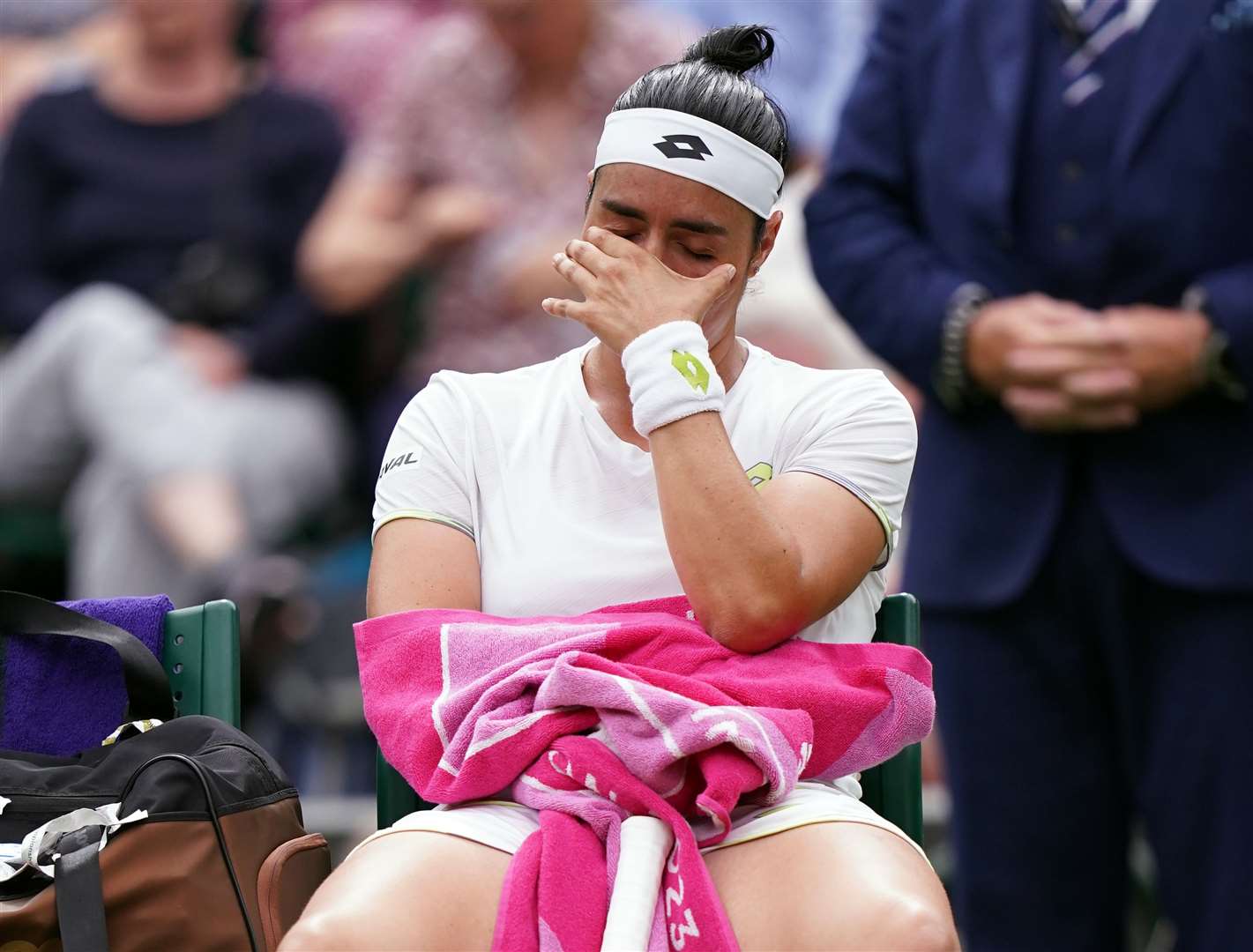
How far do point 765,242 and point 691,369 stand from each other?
340mm

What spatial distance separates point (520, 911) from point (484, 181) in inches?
124

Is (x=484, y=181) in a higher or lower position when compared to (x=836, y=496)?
higher

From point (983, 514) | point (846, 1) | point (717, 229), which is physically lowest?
point (983, 514)

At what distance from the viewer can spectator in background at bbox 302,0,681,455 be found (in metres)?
4.78

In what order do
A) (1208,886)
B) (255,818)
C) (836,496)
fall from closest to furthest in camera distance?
1. (255,818)
2. (836,496)
3. (1208,886)

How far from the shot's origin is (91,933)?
201 cm

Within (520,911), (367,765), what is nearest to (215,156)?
(367,765)

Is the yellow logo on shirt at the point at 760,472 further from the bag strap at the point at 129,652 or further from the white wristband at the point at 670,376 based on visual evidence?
the bag strap at the point at 129,652

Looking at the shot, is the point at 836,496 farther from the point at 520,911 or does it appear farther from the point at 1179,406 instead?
the point at 1179,406

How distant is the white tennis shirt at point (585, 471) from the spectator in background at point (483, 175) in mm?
2206

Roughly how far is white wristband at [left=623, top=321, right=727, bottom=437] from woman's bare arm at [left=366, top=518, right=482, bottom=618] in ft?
0.94

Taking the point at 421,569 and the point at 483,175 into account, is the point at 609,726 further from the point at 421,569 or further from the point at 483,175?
the point at 483,175

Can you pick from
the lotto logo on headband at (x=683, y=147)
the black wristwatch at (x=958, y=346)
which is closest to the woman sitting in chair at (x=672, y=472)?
the lotto logo on headband at (x=683, y=147)

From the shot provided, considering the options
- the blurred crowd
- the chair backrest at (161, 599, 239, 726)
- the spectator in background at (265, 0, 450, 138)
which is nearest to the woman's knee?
the chair backrest at (161, 599, 239, 726)
